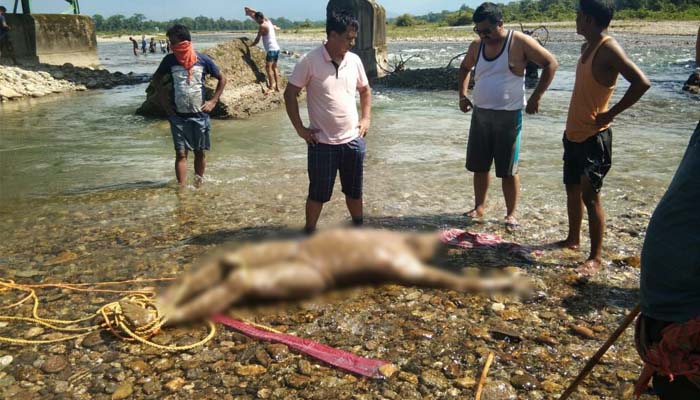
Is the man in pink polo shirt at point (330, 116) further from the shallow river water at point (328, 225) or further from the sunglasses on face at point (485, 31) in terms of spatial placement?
the sunglasses on face at point (485, 31)

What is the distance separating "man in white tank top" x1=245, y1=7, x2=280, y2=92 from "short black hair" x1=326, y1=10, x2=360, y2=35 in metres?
10.9

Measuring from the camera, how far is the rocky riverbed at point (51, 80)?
19.2m

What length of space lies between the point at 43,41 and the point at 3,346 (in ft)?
81.5

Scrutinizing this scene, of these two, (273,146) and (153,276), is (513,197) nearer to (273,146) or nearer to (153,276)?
(153,276)

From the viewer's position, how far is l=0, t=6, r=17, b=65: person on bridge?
21672mm

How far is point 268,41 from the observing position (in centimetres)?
1460

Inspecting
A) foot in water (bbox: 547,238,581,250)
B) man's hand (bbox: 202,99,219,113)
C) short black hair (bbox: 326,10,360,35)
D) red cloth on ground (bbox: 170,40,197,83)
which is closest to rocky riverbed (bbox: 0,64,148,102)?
man's hand (bbox: 202,99,219,113)

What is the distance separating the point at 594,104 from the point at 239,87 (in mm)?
12078

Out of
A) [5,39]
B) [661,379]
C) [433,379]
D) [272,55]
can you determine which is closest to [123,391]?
[433,379]

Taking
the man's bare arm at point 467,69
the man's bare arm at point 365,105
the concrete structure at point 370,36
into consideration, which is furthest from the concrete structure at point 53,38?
the man's bare arm at point 365,105

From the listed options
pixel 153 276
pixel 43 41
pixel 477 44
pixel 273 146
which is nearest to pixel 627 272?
pixel 477 44

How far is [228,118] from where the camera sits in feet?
46.4

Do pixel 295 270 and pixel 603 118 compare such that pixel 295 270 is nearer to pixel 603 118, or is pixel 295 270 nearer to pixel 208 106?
pixel 603 118

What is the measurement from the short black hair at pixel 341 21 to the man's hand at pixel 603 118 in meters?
2.18
